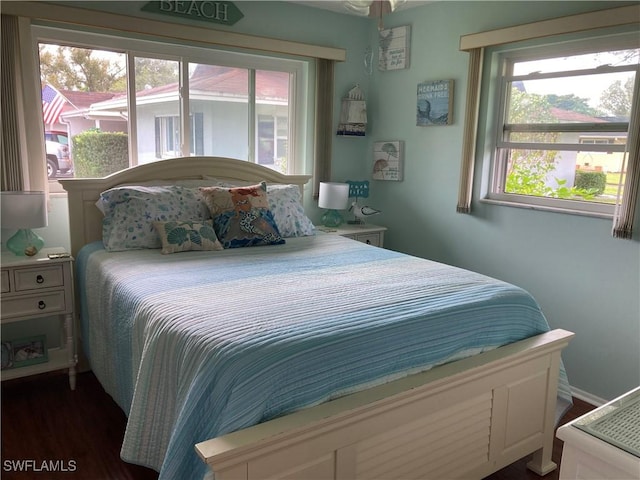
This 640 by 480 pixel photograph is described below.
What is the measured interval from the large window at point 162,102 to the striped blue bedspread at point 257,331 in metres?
0.94

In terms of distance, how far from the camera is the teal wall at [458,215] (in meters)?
2.84

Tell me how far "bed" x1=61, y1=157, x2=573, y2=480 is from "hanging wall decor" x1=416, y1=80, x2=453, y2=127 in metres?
1.49

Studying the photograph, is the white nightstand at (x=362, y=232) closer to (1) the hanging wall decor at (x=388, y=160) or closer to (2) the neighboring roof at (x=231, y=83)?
(1) the hanging wall decor at (x=388, y=160)

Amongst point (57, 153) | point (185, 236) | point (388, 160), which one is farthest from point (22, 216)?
point (388, 160)

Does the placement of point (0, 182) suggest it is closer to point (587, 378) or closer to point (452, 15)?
point (452, 15)

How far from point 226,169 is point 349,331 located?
2.09 meters

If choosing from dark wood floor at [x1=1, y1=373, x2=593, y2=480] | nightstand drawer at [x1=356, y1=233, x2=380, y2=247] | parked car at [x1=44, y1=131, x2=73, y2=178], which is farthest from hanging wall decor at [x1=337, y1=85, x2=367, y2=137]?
dark wood floor at [x1=1, y1=373, x2=593, y2=480]

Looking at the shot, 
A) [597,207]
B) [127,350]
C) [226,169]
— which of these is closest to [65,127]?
[226,169]

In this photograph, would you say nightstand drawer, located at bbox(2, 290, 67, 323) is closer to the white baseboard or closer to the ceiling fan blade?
the ceiling fan blade

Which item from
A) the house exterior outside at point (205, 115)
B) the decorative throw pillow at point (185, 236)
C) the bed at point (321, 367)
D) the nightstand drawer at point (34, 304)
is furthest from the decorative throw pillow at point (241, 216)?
the nightstand drawer at point (34, 304)

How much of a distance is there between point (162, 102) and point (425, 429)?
2641 mm

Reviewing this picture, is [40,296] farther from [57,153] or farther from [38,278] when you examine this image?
[57,153]

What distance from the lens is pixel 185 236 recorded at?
2.76 m

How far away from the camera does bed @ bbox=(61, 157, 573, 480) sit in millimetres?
1499
